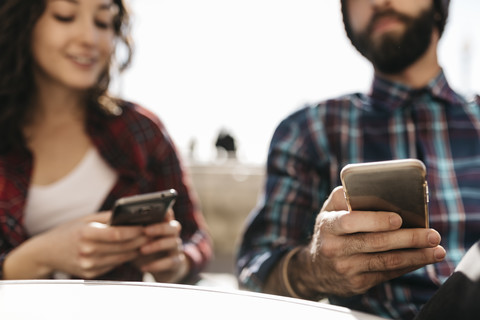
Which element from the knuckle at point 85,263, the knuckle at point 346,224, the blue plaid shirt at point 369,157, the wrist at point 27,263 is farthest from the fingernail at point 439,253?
the wrist at point 27,263

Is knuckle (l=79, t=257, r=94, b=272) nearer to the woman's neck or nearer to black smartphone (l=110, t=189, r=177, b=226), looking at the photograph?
black smartphone (l=110, t=189, r=177, b=226)

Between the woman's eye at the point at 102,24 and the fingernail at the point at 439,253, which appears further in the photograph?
the woman's eye at the point at 102,24

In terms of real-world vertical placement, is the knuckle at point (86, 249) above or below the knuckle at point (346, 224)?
below

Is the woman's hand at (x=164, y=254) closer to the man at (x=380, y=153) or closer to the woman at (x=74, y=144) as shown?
the woman at (x=74, y=144)

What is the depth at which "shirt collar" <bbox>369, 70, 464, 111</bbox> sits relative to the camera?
1.25 m

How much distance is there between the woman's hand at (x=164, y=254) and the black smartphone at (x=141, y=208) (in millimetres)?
67

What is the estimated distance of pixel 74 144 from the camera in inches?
61.1

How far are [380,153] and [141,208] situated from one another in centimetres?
62

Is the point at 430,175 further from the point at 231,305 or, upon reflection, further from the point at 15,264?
the point at 15,264

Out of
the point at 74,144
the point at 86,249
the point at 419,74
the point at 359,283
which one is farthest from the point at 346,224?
the point at 74,144

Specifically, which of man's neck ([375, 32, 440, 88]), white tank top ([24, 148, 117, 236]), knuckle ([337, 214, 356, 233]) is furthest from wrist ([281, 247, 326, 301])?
white tank top ([24, 148, 117, 236])

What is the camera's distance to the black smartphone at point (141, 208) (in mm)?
1001

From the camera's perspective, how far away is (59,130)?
5.17 feet

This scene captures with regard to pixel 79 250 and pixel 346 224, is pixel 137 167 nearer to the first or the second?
pixel 79 250
